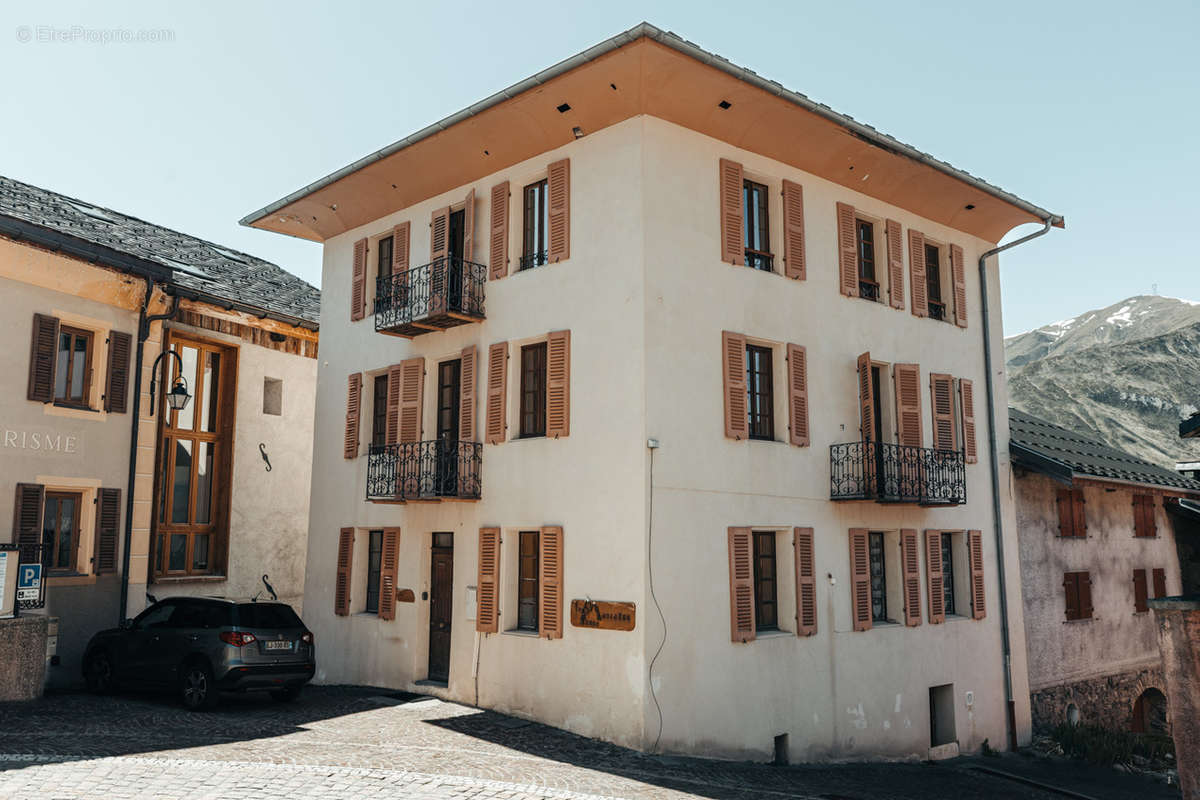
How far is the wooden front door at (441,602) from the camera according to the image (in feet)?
53.4

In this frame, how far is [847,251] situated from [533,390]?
20.3 feet

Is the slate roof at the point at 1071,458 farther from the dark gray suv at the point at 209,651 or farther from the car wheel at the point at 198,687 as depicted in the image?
the car wheel at the point at 198,687

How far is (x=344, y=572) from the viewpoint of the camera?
18.0 metres

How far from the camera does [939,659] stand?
56.8 feet

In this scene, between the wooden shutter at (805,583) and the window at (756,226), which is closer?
the wooden shutter at (805,583)

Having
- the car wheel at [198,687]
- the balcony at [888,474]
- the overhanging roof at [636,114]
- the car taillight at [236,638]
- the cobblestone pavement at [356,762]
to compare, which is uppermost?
the overhanging roof at [636,114]

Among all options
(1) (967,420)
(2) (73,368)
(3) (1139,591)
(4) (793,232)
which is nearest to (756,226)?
(4) (793,232)

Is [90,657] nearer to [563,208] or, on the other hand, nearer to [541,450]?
[541,450]

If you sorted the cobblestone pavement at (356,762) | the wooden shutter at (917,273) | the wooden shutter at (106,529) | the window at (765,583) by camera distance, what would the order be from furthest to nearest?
the wooden shutter at (917,273) → the wooden shutter at (106,529) → the window at (765,583) → the cobblestone pavement at (356,762)

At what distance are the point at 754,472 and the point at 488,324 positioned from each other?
16.6 feet

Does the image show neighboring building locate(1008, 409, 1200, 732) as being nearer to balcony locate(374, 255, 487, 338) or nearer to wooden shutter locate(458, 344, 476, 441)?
wooden shutter locate(458, 344, 476, 441)

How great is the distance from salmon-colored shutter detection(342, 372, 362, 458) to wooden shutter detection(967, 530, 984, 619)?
1195 cm

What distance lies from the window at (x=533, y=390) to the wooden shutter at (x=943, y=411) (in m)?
7.80

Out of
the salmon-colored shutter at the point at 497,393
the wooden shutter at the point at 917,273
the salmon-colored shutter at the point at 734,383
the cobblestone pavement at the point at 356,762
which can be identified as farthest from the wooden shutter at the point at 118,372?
the wooden shutter at the point at 917,273
